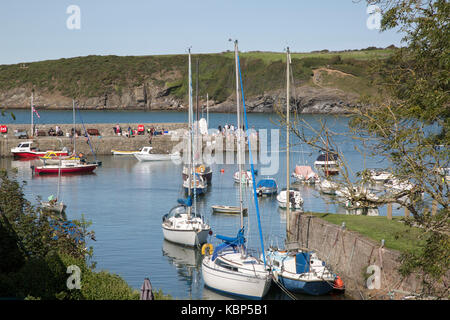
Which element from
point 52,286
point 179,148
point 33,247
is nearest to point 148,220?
point 33,247

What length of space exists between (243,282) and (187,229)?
32.6 ft

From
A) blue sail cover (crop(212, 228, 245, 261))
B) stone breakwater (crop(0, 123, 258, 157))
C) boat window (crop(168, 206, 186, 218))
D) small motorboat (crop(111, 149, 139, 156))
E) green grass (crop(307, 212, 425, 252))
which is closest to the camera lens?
green grass (crop(307, 212, 425, 252))

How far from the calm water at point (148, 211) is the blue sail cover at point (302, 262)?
1123mm

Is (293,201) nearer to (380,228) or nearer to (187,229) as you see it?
(187,229)

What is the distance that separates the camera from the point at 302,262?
2555 centimetres

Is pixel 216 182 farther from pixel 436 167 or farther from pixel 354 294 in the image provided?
pixel 436 167

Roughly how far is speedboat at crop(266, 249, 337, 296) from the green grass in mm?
2167

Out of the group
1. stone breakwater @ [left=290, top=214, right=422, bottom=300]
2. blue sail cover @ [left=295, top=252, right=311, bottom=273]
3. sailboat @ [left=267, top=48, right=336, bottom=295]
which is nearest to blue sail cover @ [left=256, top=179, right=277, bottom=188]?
stone breakwater @ [left=290, top=214, right=422, bottom=300]

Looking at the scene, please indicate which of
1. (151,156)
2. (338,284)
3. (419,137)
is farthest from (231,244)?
(151,156)

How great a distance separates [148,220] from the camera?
43.6 metres

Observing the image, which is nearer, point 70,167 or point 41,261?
point 41,261

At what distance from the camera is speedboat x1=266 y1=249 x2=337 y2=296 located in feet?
82.7

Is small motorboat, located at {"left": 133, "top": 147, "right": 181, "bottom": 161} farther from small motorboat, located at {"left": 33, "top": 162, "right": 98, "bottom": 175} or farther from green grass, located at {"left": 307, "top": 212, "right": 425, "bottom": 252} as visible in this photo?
green grass, located at {"left": 307, "top": 212, "right": 425, "bottom": 252}

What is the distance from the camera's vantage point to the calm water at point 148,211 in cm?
3019
